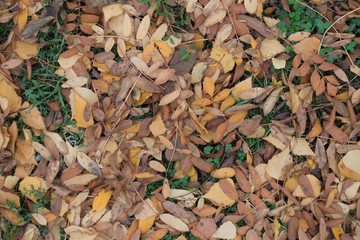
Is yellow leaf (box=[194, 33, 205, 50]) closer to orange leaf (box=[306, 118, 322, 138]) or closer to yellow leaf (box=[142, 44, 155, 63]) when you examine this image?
yellow leaf (box=[142, 44, 155, 63])

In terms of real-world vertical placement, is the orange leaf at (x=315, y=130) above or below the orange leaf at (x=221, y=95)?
below

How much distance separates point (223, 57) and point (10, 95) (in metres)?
1.01

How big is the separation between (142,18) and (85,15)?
26cm

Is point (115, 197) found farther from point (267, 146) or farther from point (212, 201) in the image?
point (267, 146)

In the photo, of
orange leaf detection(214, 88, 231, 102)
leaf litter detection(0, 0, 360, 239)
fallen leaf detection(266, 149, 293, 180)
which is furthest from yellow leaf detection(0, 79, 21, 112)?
fallen leaf detection(266, 149, 293, 180)

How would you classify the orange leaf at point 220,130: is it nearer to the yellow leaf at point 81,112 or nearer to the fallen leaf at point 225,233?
the fallen leaf at point 225,233

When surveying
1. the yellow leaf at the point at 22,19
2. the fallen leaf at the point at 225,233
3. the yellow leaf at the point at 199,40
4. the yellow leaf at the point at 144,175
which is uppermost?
the yellow leaf at the point at 22,19

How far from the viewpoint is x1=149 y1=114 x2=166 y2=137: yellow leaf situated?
5.64ft

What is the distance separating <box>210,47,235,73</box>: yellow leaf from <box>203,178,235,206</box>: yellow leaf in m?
0.54

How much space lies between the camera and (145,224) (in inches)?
68.6

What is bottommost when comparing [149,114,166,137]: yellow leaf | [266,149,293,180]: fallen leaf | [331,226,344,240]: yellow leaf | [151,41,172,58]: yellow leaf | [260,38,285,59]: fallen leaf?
[331,226,344,240]: yellow leaf

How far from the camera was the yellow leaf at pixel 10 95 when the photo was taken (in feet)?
5.78

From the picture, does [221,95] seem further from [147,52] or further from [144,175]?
[144,175]

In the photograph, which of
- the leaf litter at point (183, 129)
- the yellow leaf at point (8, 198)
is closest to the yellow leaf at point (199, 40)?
the leaf litter at point (183, 129)
